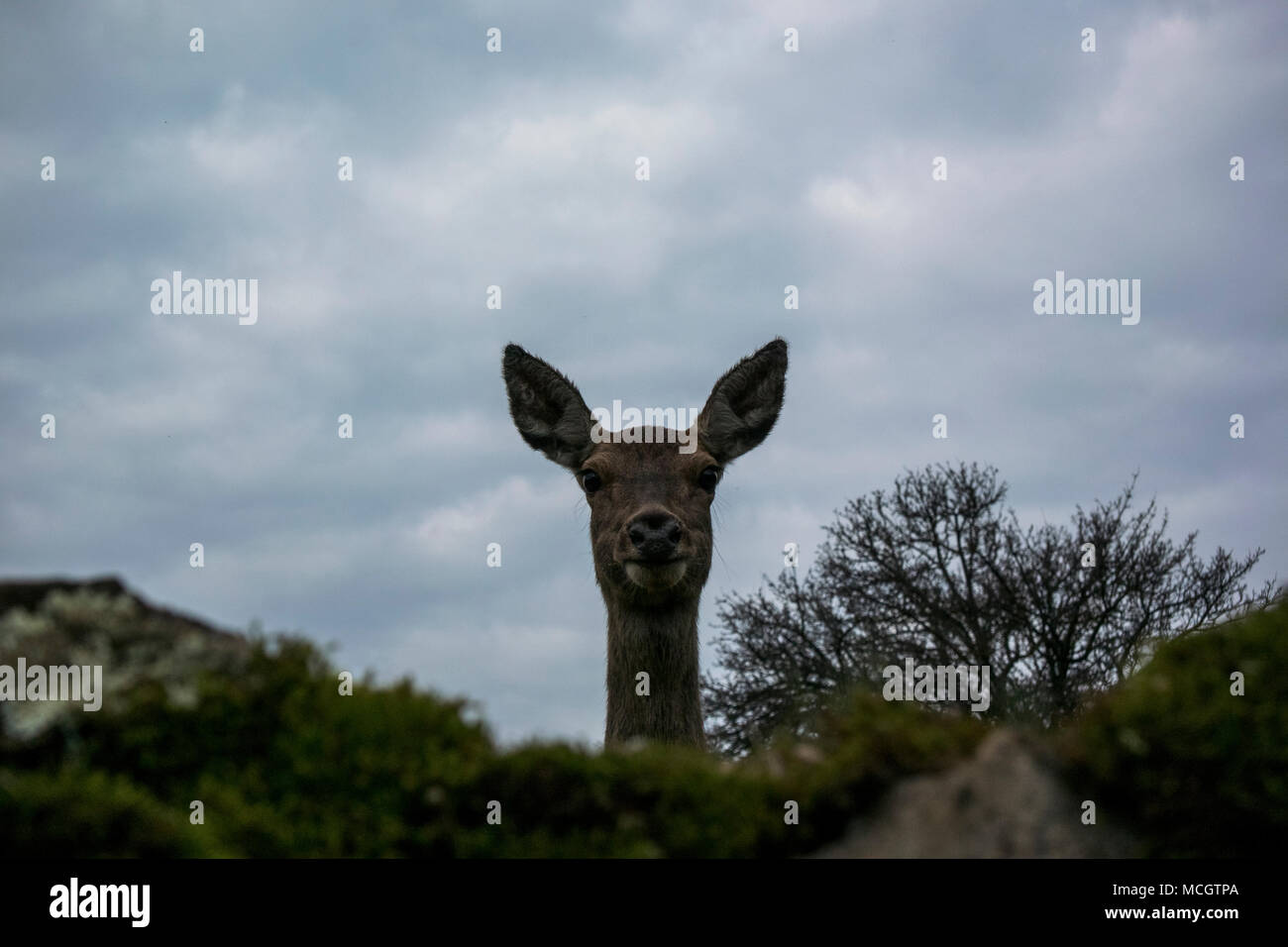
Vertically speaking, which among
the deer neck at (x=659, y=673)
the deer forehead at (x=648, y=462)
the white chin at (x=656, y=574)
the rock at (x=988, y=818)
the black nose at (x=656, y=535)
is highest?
the deer forehead at (x=648, y=462)

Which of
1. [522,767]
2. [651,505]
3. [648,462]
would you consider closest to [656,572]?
[651,505]

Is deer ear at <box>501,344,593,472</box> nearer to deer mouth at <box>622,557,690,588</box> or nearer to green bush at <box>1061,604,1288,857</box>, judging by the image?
deer mouth at <box>622,557,690,588</box>

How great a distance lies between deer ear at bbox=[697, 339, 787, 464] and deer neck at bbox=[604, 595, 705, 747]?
6.35ft

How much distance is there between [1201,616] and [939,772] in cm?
1336

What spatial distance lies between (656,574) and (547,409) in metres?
2.73

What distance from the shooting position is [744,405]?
13.1 meters

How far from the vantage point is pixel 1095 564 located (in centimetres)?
1700

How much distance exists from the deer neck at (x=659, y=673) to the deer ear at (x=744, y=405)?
6.35 ft

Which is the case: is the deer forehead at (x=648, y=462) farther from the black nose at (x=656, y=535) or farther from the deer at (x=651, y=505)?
the black nose at (x=656, y=535)

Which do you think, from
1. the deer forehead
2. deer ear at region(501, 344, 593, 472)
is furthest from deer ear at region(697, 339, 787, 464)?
deer ear at region(501, 344, 593, 472)

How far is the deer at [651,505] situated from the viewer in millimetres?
11195

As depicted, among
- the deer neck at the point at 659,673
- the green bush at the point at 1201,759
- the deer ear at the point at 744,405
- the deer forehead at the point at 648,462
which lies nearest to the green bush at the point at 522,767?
the green bush at the point at 1201,759

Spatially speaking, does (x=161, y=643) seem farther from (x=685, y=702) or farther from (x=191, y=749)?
(x=685, y=702)
